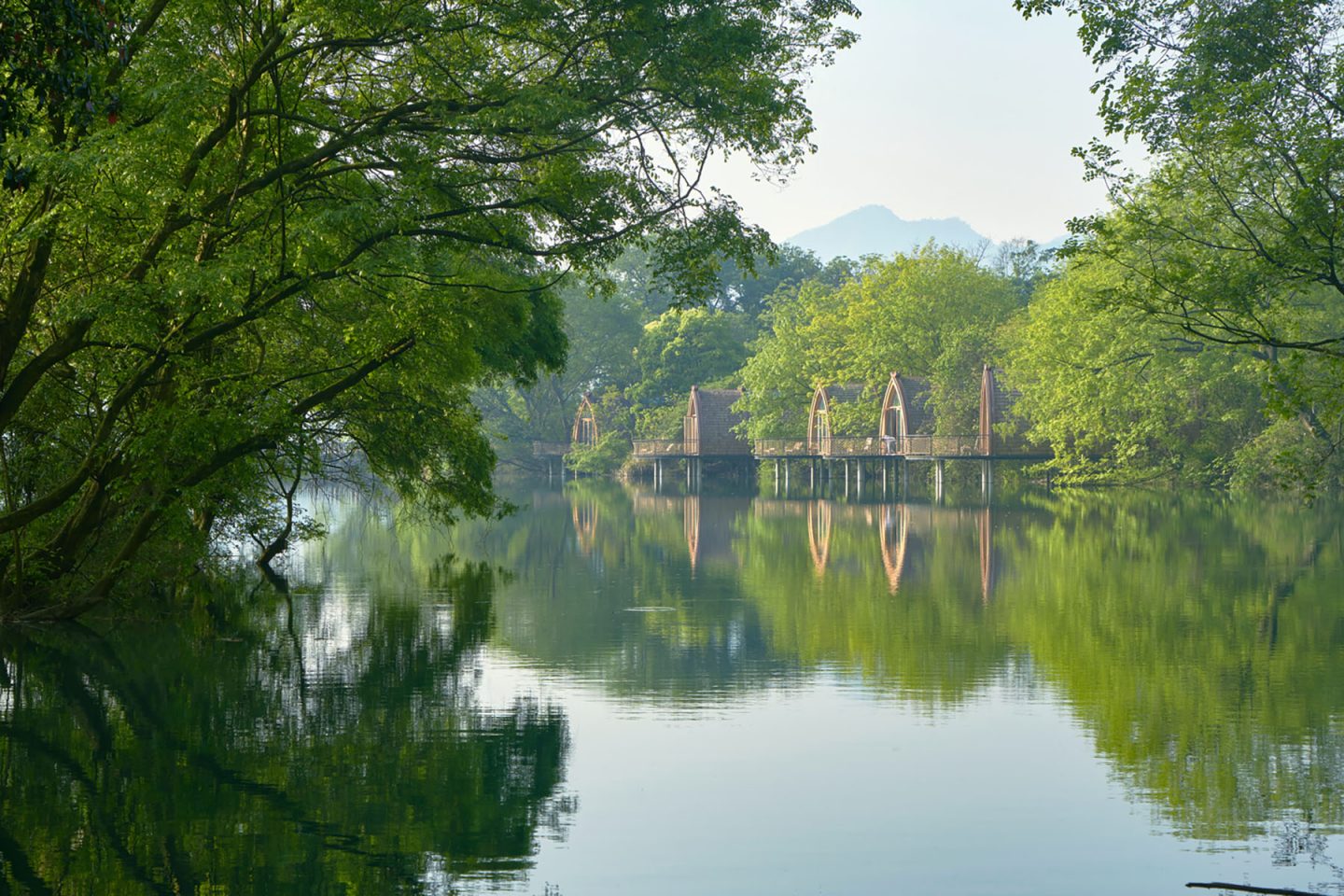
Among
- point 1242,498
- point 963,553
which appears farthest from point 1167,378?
point 963,553

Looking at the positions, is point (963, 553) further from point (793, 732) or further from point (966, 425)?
point (966, 425)

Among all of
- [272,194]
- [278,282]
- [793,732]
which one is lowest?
[793,732]

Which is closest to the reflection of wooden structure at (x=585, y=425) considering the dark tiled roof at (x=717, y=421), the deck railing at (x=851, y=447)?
A: the deck railing at (x=851, y=447)

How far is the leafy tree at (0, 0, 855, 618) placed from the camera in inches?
457

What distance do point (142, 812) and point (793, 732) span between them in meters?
4.93

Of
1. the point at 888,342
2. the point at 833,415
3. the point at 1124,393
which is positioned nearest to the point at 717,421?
the point at 833,415

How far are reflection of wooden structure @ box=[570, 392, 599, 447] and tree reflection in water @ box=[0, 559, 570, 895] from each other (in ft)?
203

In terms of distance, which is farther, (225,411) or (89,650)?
(89,650)

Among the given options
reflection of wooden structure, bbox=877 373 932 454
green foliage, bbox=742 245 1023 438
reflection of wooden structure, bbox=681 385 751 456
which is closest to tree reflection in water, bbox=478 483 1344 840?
reflection of wooden structure, bbox=877 373 932 454

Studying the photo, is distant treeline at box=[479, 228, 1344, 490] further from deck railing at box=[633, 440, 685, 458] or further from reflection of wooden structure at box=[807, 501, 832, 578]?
reflection of wooden structure at box=[807, 501, 832, 578]

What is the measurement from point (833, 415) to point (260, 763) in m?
51.3

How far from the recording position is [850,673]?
1456 cm

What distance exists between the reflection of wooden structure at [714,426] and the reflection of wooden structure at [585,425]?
10.9 meters

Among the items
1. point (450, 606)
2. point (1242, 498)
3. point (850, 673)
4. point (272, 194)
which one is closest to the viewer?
point (272, 194)
